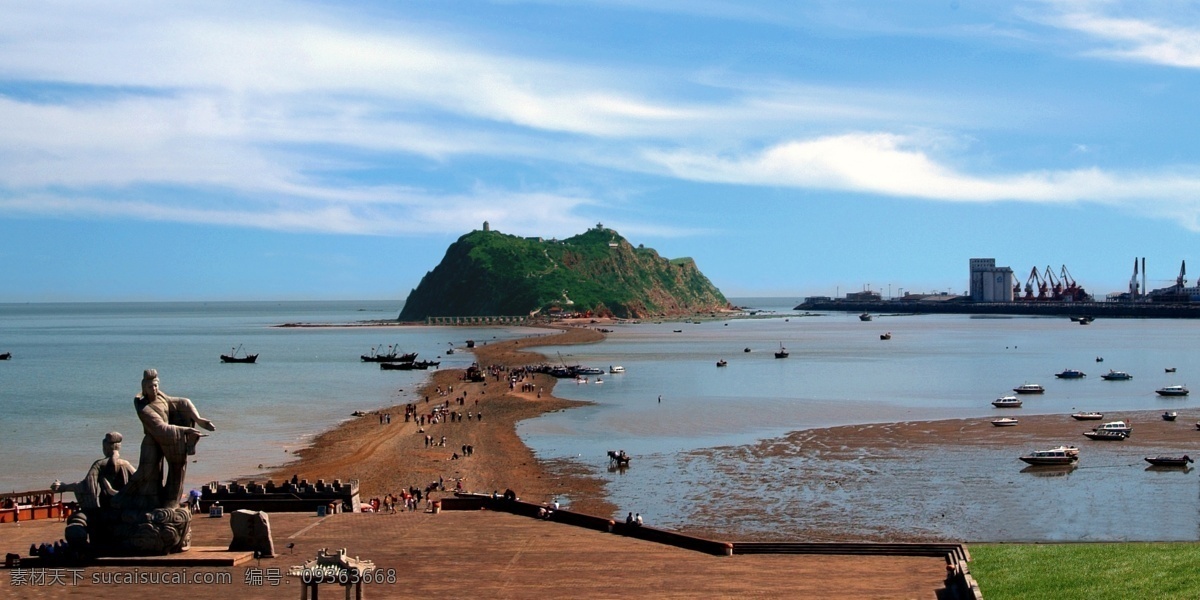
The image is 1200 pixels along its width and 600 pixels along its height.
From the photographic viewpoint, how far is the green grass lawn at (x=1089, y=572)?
57.5 ft

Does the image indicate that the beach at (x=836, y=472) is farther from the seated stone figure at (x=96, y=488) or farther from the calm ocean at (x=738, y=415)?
the seated stone figure at (x=96, y=488)

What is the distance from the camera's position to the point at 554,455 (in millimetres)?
43625

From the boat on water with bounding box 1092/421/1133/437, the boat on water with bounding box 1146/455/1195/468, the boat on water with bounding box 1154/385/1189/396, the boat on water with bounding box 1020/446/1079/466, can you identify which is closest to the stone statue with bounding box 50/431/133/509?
the boat on water with bounding box 1020/446/1079/466

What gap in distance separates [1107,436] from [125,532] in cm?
3958

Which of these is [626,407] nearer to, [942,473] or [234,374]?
[942,473]

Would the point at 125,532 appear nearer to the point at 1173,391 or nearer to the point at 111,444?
the point at 111,444

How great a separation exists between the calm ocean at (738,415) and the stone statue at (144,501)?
1424 centimetres

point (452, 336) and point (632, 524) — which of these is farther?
point (452, 336)

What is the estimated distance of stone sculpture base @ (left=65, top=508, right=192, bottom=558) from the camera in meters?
19.8

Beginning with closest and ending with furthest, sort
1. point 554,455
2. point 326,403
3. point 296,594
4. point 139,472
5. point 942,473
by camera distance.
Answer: point 296,594
point 139,472
point 942,473
point 554,455
point 326,403

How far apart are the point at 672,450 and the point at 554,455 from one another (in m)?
4.83

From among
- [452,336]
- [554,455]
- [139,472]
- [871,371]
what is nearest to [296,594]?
[139,472]

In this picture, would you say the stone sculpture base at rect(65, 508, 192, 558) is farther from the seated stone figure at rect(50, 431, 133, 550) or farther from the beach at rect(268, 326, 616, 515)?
the beach at rect(268, 326, 616, 515)

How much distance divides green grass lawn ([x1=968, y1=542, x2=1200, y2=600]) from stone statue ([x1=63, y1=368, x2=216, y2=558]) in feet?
47.1
